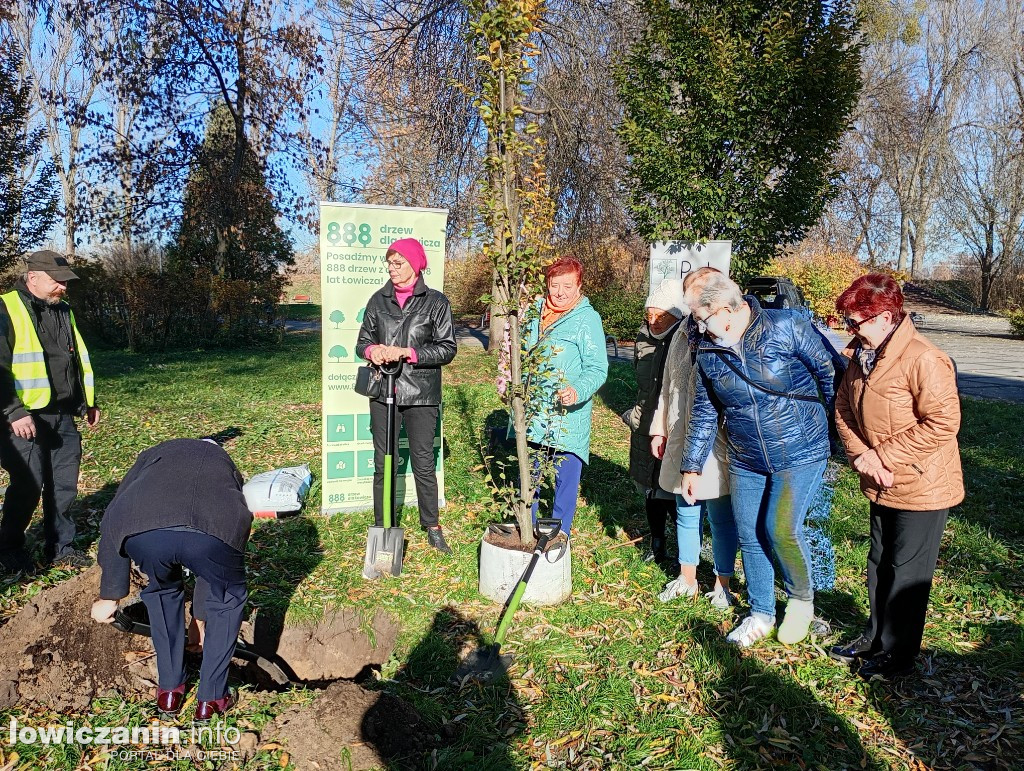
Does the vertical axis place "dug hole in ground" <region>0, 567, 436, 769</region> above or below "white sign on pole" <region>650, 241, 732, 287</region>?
below

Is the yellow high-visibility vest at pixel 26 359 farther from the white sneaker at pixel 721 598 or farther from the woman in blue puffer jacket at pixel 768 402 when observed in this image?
the white sneaker at pixel 721 598

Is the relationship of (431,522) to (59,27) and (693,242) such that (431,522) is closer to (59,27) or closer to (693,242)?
(693,242)

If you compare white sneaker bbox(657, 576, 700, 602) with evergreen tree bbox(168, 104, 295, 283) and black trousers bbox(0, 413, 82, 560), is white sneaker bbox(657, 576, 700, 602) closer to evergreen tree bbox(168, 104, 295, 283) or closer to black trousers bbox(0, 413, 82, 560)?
black trousers bbox(0, 413, 82, 560)

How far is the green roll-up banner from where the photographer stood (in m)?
5.28

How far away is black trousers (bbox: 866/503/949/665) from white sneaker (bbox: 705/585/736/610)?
2.77ft

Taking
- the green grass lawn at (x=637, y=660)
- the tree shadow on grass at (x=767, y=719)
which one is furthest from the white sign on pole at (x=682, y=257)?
the tree shadow on grass at (x=767, y=719)

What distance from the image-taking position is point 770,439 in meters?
3.37

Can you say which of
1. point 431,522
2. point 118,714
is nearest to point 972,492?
point 431,522

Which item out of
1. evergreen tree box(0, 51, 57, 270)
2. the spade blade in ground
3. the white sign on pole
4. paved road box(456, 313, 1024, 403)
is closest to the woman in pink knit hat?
the spade blade in ground

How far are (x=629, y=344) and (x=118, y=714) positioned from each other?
627 inches

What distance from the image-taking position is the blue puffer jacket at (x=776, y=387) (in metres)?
3.34

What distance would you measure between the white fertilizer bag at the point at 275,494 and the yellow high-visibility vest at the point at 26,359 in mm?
1581

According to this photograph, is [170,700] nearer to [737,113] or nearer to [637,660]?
[637,660]

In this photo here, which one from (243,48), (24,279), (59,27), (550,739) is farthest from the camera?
(59,27)
